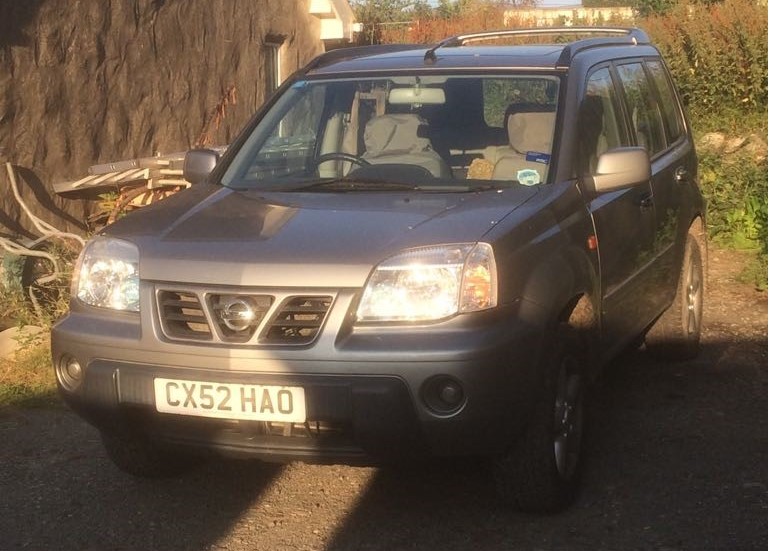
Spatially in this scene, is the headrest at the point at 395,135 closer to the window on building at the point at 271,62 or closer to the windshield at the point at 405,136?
the windshield at the point at 405,136

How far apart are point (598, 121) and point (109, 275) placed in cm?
231

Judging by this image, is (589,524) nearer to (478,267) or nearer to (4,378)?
(478,267)

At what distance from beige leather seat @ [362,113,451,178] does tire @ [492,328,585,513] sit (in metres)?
1.00

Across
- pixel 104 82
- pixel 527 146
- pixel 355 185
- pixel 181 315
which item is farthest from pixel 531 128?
pixel 104 82

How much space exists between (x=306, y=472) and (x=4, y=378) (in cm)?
240

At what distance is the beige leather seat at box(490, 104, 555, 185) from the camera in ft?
15.4

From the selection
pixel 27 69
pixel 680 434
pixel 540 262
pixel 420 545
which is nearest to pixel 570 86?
pixel 540 262

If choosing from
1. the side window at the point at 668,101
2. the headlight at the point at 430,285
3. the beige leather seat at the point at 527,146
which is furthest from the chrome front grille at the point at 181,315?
the side window at the point at 668,101

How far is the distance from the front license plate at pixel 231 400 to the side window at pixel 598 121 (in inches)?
68.9

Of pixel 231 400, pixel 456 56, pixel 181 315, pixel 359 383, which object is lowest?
pixel 231 400

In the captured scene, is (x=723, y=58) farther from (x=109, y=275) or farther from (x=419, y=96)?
(x=109, y=275)

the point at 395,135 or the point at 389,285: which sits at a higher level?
the point at 395,135

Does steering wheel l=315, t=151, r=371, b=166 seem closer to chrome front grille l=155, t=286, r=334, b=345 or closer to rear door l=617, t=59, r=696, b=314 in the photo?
chrome front grille l=155, t=286, r=334, b=345

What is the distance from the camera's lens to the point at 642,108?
605 cm
